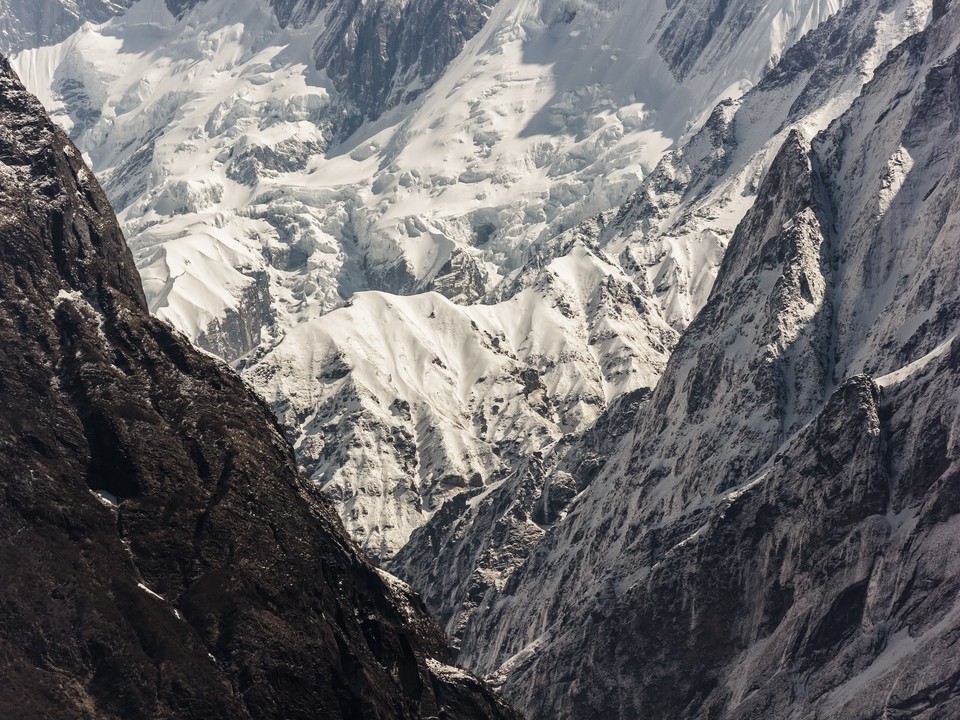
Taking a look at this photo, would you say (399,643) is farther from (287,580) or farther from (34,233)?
(34,233)

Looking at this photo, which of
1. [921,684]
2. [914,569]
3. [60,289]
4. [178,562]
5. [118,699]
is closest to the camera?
[118,699]

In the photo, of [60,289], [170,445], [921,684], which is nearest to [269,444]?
[170,445]

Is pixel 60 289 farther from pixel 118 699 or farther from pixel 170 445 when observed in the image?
pixel 118 699

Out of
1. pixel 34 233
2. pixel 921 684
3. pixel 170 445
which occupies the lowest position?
pixel 921 684

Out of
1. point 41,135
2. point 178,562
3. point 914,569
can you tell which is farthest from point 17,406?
point 914,569

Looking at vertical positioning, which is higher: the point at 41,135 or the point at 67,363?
the point at 41,135

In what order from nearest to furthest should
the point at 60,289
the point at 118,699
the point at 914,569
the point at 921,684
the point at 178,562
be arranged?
the point at 118,699, the point at 178,562, the point at 60,289, the point at 921,684, the point at 914,569

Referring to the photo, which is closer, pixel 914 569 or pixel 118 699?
pixel 118 699
